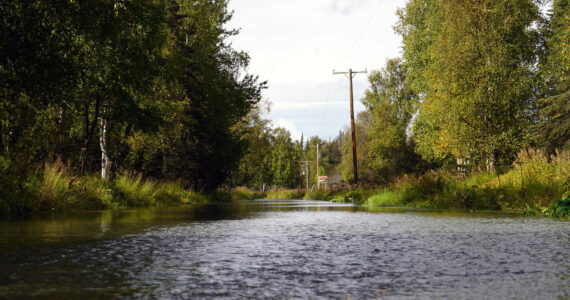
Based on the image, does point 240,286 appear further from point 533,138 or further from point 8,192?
point 533,138

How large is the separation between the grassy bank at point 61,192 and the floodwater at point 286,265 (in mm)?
5286

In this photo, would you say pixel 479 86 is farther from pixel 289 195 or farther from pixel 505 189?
pixel 289 195

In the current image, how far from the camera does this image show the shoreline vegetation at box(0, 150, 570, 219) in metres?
12.5

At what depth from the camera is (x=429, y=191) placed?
61.4 feet

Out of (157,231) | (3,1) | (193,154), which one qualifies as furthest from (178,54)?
(157,231)

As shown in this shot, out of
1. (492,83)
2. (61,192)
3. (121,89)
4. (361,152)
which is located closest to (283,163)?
(361,152)

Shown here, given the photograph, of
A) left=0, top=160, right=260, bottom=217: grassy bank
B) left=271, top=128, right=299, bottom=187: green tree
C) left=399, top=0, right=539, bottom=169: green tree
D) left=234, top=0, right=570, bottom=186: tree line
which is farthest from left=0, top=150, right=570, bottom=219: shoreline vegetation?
left=271, top=128, right=299, bottom=187: green tree

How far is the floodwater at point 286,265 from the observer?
11.2 feet

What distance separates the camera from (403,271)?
4195mm

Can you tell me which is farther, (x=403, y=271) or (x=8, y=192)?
(x=8, y=192)

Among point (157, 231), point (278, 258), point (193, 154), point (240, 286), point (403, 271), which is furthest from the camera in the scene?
point (193, 154)

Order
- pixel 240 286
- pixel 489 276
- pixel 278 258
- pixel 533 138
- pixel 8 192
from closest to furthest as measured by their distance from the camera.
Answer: pixel 240 286, pixel 489 276, pixel 278 258, pixel 8 192, pixel 533 138

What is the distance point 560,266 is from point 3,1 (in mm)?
11175

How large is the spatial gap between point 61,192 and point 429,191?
12.0 metres
